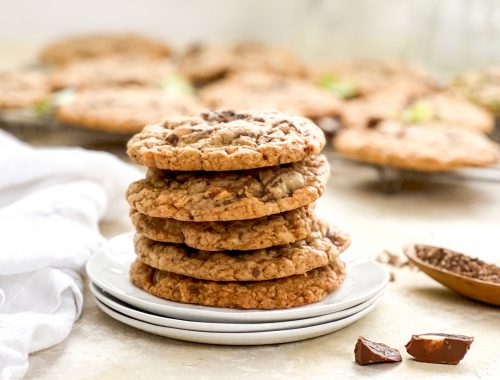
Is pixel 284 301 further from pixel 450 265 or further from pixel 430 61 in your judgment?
pixel 430 61

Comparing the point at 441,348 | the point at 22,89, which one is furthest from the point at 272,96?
the point at 441,348

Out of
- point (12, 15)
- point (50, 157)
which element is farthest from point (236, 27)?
point (50, 157)

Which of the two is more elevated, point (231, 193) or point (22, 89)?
point (231, 193)

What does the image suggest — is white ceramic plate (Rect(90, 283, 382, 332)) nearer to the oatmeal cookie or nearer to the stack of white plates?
the stack of white plates

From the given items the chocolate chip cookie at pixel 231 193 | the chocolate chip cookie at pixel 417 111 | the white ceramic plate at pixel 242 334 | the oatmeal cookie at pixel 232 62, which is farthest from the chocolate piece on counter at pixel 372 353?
the oatmeal cookie at pixel 232 62

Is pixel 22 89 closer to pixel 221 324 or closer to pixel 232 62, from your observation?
pixel 232 62
